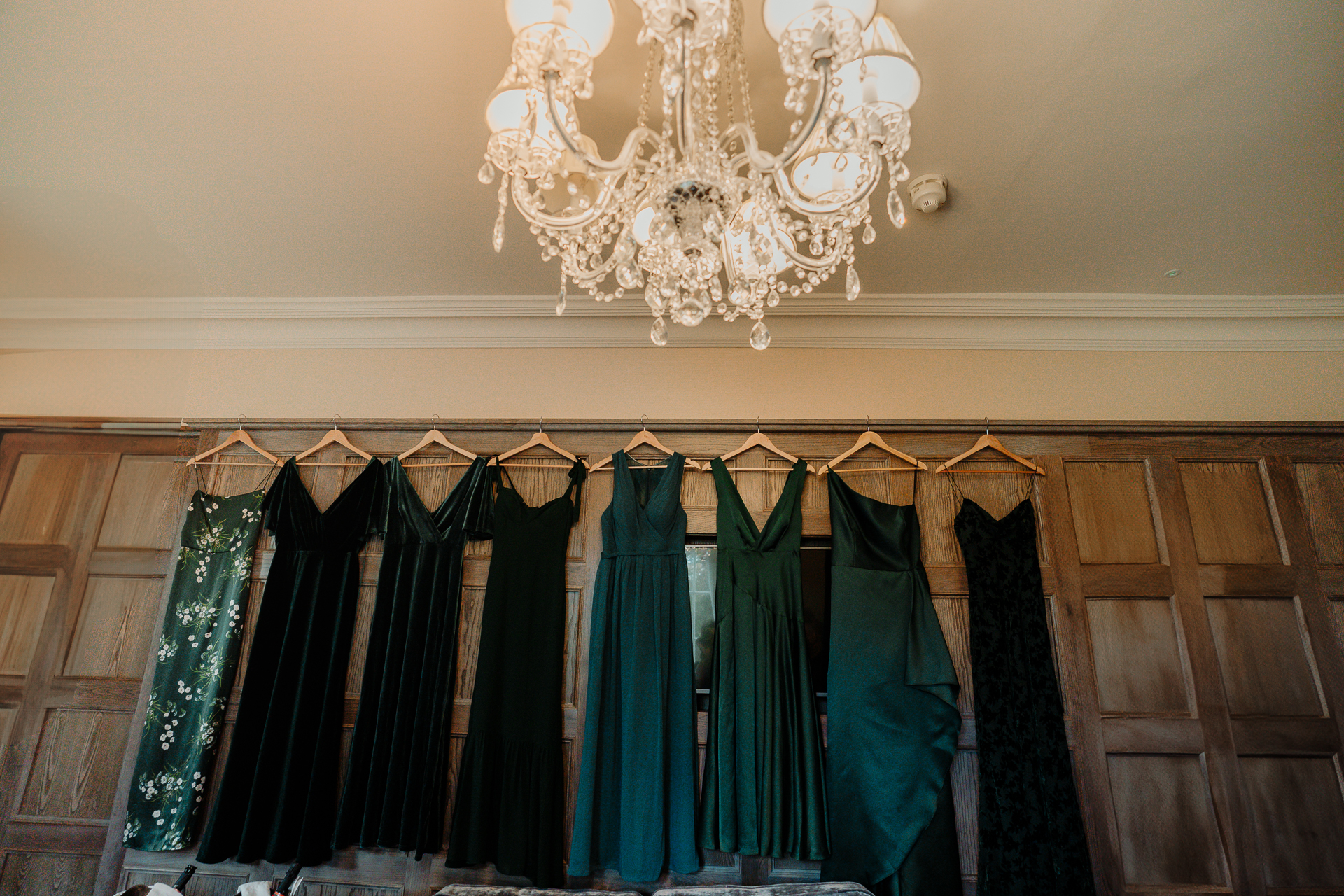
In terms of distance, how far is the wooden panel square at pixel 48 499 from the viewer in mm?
625

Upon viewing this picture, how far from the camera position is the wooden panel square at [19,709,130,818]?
2.31 feet

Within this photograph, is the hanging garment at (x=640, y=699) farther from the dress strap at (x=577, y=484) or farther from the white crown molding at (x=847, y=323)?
the white crown molding at (x=847, y=323)

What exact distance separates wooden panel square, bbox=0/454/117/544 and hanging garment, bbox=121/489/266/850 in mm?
2114

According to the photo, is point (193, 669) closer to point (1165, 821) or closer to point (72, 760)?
point (72, 760)

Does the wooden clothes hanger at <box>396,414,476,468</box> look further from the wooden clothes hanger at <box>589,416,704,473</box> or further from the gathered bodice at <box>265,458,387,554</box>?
the wooden clothes hanger at <box>589,416,704,473</box>

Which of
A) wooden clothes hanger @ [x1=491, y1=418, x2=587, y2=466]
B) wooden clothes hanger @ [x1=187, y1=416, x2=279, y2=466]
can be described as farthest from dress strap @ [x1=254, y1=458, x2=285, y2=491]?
wooden clothes hanger @ [x1=491, y1=418, x2=587, y2=466]

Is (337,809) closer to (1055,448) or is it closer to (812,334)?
(812,334)

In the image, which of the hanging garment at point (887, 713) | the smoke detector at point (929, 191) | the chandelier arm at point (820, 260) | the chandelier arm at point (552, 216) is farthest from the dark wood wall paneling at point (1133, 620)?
the chandelier arm at point (552, 216)

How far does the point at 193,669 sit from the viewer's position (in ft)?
7.82

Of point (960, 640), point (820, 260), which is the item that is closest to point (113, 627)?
point (820, 260)

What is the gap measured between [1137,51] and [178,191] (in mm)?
2833

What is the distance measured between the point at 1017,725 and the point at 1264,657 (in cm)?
95

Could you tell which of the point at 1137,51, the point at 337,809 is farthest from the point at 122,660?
the point at 1137,51

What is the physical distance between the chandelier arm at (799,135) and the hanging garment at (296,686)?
197 cm
